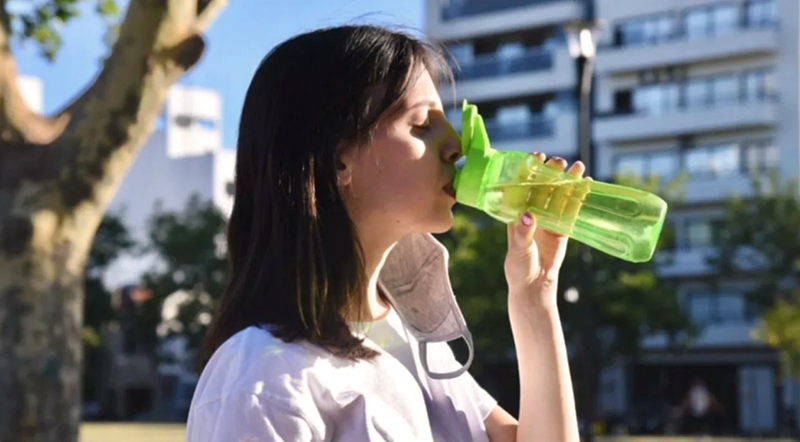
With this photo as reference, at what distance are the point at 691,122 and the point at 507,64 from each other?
22.8 ft

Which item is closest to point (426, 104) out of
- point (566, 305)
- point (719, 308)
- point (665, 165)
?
point (566, 305)

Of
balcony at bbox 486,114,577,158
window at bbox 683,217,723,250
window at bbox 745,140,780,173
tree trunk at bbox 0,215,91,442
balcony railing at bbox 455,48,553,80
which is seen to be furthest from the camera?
balcony railing at bbox 455,48,553,80

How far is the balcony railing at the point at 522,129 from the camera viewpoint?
135ft

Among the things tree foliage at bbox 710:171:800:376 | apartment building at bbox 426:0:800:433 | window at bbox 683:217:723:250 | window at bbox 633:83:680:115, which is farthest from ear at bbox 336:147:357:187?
window at bbox 633:83:680:115

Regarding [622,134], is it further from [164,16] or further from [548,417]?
[548,417]

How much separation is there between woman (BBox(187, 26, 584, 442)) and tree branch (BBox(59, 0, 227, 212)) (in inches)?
237

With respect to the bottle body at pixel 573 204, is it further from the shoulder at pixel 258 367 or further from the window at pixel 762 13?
the window at pixel 762 13

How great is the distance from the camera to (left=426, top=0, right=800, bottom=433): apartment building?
37.2m

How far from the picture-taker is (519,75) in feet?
136

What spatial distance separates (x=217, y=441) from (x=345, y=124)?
0.47 meters

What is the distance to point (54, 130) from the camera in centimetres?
830

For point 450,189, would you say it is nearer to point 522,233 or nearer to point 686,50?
point 522,233

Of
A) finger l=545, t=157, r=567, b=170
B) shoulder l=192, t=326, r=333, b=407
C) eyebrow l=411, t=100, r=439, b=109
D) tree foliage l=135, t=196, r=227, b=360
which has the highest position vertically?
eyebrow l=411, t=100, r=439, b=109

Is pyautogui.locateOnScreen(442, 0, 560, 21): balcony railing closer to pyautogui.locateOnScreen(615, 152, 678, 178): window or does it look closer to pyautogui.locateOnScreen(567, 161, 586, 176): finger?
pyautogui.locateOnScreen(615, 152, 678, 178): window
